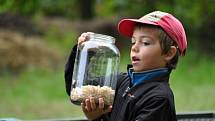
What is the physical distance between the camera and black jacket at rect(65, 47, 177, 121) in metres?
2.33

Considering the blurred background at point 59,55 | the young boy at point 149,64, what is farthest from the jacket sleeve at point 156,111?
the blurred background at point 59,55

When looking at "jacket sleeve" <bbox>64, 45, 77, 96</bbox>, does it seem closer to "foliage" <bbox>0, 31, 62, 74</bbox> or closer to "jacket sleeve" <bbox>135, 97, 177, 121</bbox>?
"jacket sleeve" <bbox>135, 97, 177, 121</bbox>

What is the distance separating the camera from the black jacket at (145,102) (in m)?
2.33

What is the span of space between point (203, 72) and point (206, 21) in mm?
3223

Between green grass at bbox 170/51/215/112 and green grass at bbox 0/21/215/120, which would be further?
green grass at bbox 170/51/215/112

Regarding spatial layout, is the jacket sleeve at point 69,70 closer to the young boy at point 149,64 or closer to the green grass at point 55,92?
the young boy at point 149,64

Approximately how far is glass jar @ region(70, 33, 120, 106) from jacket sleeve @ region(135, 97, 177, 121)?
8.2 inches

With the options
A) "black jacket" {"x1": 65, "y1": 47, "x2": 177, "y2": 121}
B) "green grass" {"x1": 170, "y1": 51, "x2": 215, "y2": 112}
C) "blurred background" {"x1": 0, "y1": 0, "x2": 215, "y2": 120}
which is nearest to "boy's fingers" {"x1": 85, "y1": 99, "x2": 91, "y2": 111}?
"black jacket" {"x1": 65, "y1": 47, "x2": 177, "y2": 121}

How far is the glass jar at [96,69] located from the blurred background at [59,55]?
201 centimetres

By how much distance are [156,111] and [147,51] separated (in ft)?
0.83

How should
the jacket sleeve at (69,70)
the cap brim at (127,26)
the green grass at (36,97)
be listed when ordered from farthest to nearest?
1. the green grass at (36,97)
2. the jacket sleeve at (69,70)
3. the cap brim at (127,26)

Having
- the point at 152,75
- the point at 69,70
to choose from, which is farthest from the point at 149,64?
the point at 69,70

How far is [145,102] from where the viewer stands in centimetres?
237

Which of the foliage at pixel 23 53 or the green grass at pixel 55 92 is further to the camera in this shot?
the foliage at pixel 23 53
